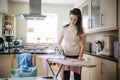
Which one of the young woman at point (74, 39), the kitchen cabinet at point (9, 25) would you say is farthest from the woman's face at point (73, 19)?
the kitchen cabinet at point (9, 25)

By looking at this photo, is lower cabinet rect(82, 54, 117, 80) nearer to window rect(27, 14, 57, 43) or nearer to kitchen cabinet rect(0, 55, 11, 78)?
kitchen cabinet rect(0, 55, 11, 78)

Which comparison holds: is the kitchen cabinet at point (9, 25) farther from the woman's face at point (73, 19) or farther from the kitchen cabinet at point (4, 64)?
the woman's face at point (73, 19)

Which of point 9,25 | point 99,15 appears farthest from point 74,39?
point 9,25

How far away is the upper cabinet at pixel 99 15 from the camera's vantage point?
266 centimetres

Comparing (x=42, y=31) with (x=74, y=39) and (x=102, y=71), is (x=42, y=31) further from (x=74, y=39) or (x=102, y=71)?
(x=74, y=39)

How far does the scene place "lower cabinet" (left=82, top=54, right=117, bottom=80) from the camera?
251 centimetres

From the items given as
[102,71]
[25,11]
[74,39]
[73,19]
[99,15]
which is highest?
[25,11]

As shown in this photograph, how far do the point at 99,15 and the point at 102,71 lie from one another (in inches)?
41.3

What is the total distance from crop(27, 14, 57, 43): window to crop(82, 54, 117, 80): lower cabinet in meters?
3.39

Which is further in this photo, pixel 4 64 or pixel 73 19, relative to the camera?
pixel 4 64

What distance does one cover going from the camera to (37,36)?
22.3ft

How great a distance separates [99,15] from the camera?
10.6 ft

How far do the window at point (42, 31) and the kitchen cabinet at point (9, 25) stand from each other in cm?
76

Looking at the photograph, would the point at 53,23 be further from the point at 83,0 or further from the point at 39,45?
the point at 83,0
